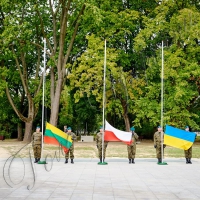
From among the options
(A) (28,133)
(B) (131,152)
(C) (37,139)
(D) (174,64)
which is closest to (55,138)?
(C) (37,139)

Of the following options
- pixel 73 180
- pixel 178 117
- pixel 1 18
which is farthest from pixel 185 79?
pixel 73 180

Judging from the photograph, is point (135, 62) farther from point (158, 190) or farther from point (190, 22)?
point (158, 190)

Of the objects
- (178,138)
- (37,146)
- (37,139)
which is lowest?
(37,146)

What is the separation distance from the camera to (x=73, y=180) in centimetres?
1393

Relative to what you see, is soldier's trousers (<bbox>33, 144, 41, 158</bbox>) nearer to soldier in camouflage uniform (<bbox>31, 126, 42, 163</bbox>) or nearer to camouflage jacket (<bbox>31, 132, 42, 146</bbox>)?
soldier in camouflage uniform (<bbox>31, 126, 42, 163</bbox>)

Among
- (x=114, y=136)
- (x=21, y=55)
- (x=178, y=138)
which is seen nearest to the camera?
(x=114, y=136)

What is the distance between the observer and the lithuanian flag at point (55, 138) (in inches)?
812

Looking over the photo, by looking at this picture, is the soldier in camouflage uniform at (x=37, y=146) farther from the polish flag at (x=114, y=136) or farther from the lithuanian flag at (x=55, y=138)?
the polish flag at (x=114, y=136)

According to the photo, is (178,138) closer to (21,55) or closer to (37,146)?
(37,146)

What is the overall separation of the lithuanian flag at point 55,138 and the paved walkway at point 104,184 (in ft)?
9.07

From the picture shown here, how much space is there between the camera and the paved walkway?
423 inches

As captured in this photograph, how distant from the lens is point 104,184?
12969 millimetres

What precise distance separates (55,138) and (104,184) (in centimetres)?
809

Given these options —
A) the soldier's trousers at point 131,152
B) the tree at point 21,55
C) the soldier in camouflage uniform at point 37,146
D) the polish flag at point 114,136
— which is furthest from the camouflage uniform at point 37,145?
the tree at point 21,55
